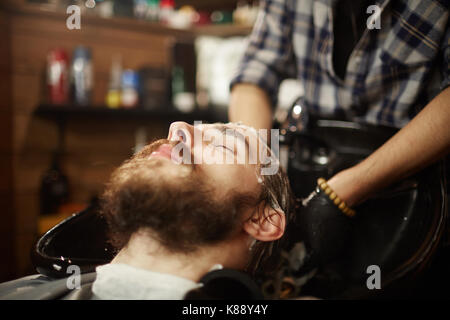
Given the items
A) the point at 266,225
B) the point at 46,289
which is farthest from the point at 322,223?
the point at 46,289

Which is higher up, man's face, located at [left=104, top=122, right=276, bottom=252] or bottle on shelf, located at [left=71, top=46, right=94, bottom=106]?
bottle on shelf, located at [left=71, top=46, right=94, bottom=106]

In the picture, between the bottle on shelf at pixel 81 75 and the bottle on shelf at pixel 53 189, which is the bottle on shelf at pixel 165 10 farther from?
the bottle on shelf at pixel 53 189

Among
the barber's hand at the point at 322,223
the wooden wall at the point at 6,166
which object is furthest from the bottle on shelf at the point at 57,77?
the barber's hand at the point at 322,223

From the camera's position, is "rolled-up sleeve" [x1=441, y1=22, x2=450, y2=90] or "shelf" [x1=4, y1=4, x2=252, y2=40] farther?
"shelf" [x1=4, y1=4, x2=252, y2=40]

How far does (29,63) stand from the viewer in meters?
2.20

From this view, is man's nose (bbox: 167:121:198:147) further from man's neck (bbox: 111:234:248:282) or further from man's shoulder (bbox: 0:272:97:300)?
man's shoulder (bbox: 0:272:97:300)

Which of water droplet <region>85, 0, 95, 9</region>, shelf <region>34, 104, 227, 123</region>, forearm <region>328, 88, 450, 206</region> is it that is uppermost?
water droplet <region>85, 0, 95, 9</region>

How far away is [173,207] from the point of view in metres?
0.75

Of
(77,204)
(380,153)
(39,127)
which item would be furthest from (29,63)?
(380,153)

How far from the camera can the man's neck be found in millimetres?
760

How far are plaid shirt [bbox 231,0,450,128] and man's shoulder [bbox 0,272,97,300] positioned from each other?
3.25 feet

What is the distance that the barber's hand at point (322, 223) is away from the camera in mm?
947

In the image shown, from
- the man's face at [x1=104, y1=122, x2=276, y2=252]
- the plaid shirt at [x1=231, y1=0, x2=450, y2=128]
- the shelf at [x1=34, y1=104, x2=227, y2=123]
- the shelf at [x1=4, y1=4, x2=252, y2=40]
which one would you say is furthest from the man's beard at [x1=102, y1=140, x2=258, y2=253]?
the shelf at [x1=4, y1=4, x2=252, y2=40]

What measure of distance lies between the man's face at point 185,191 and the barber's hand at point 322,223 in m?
0.18
